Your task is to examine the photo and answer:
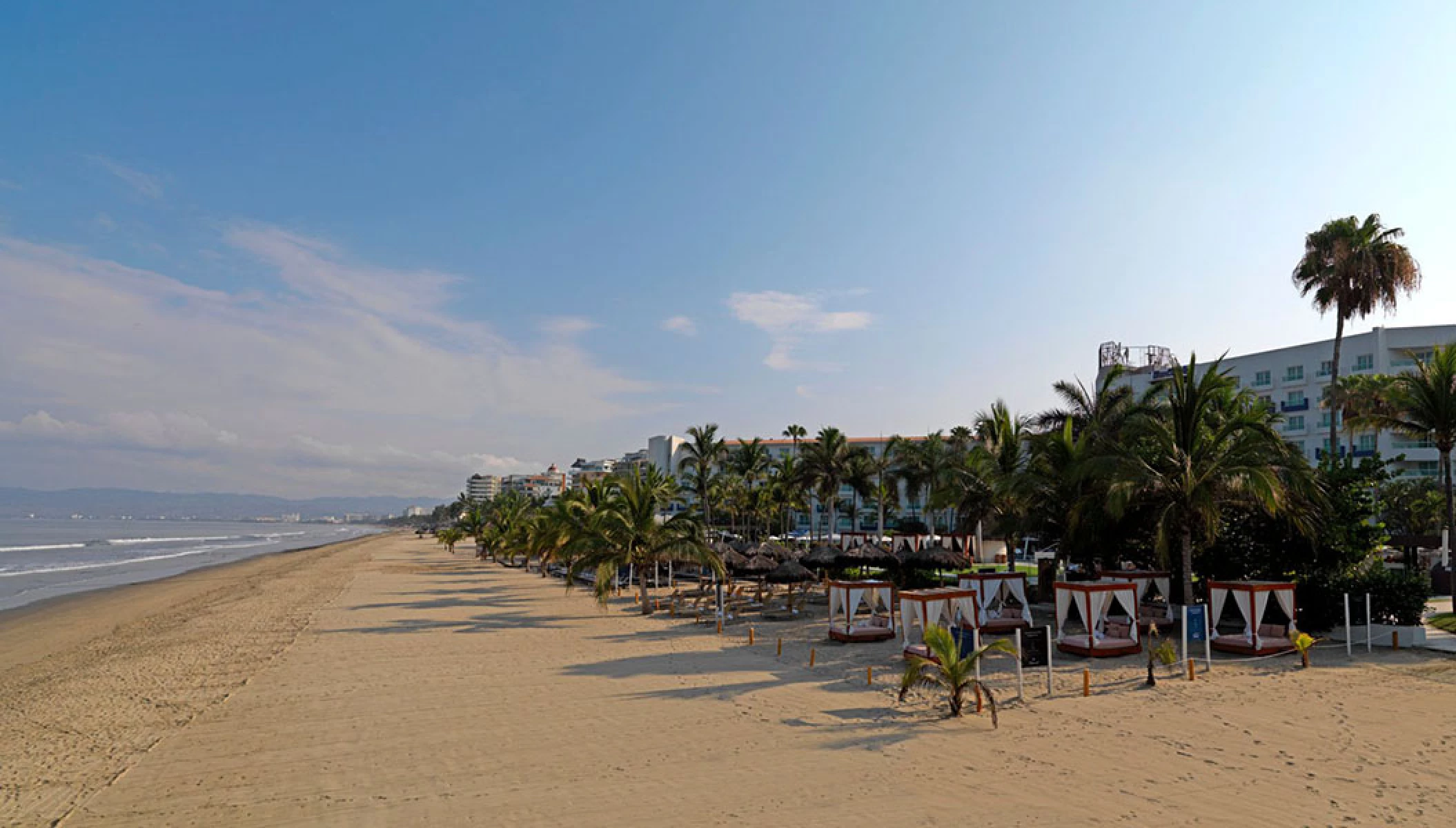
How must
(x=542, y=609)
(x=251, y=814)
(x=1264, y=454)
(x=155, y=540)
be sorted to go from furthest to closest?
(x=155, y=540)
(x=542, y=609)
(x=1264, y=454)
(x=251, y=814)

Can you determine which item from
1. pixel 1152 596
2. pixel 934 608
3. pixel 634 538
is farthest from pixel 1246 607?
pixel 634 538

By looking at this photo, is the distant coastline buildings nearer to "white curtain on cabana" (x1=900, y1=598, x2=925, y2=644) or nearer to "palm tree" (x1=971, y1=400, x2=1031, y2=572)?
"palm tree" (x1=971, y1=400, x2=1031, y2=572)

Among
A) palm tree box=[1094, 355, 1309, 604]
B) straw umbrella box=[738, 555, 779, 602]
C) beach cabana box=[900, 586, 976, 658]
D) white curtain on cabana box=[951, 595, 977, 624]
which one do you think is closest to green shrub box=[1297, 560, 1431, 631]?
palm tree box=[1094, 355, 1309, 604]

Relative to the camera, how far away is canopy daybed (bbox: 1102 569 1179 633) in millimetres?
19859

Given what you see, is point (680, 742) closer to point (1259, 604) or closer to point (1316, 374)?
point (1259, 604)

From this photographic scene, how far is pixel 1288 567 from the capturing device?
1995cm

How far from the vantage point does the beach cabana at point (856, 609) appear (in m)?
19.6

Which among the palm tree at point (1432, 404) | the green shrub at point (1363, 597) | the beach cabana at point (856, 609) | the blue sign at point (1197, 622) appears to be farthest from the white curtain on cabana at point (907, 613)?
the palm tree at point (1432, 404)

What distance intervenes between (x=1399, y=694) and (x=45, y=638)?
3344 centimetres

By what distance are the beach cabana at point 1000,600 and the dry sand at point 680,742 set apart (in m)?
3.41

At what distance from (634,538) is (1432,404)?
71.6 feet

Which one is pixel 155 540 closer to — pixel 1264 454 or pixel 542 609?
pixel 542 609

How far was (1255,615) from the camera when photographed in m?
16.6

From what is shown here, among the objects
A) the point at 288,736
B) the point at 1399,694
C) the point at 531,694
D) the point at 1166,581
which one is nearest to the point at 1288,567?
the point at 1166,581
